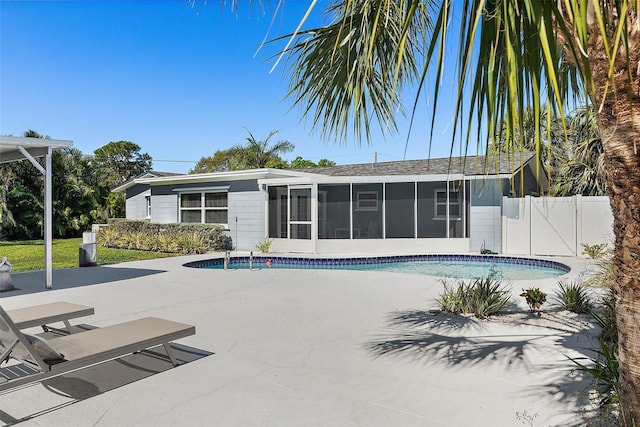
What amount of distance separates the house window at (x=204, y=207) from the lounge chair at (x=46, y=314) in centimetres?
1307

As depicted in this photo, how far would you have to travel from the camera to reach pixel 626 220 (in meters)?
2.26

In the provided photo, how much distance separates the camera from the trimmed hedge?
1733 cm

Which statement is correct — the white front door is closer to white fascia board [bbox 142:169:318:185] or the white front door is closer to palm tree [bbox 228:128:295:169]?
white fascia board [bbox 142:169:318:185]

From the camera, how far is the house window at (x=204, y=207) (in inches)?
746

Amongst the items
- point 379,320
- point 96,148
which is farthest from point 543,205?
point 96,148

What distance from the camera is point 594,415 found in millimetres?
3346

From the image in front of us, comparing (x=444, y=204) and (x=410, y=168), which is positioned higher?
(x=410, y=168)

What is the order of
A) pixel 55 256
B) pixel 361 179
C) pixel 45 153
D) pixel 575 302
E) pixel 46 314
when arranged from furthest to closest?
pixel 361 179
pixel 55 256
pixel 45 153
pixel 575 302
pixel 46 314

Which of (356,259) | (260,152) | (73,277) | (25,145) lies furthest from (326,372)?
(260,152)

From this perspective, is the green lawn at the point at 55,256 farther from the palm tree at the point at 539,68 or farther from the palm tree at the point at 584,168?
the palm tree at the point at 584,168

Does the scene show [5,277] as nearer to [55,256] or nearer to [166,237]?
[55,256]

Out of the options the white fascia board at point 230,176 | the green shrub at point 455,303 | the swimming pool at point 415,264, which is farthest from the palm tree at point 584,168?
the green shrub at point 455,303

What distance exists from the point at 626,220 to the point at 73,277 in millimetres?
11817

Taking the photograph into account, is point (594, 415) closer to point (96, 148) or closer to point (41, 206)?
point (41, 206)
